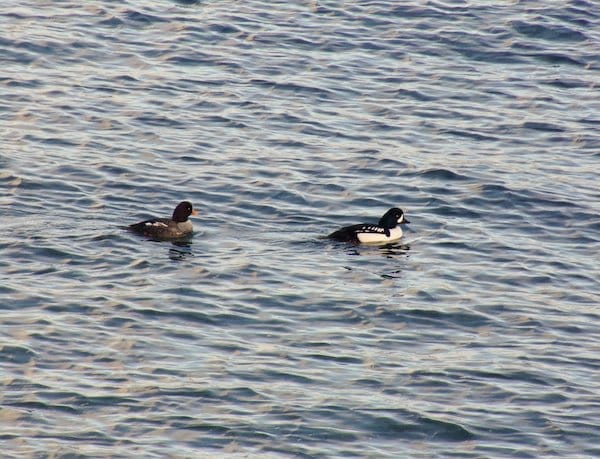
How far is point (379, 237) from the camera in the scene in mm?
24359

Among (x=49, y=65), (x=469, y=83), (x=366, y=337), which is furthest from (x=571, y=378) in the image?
(x=49, y=65)

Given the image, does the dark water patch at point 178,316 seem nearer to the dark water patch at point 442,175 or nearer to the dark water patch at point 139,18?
the dark water patch at point 442,175

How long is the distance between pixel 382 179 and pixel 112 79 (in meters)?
8.14

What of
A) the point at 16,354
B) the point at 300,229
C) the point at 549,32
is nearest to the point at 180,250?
the point at 300,229

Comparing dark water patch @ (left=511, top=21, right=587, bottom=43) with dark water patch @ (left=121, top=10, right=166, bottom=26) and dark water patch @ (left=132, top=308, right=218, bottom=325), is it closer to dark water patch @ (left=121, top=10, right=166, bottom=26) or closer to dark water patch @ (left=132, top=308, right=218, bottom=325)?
dark water patch @ (left=121, top=10, right=166, bottom=26)

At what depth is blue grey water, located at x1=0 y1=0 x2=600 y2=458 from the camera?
16.9 meters

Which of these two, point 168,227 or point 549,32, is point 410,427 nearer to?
point 168,227

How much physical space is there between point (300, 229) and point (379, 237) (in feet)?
4.95

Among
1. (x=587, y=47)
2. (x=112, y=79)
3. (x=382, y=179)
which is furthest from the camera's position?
(x=587, y=47)

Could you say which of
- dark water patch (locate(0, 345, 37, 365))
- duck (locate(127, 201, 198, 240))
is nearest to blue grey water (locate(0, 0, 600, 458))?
dark water patch (locate(0, 345, 37, 365))

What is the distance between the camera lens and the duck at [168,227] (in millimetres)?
23703

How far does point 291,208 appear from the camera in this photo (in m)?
26.0

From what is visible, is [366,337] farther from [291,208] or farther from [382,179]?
[382,179]

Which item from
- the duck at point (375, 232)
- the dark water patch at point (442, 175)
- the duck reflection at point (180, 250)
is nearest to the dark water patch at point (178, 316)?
the duck reflection at point (180, 250)
